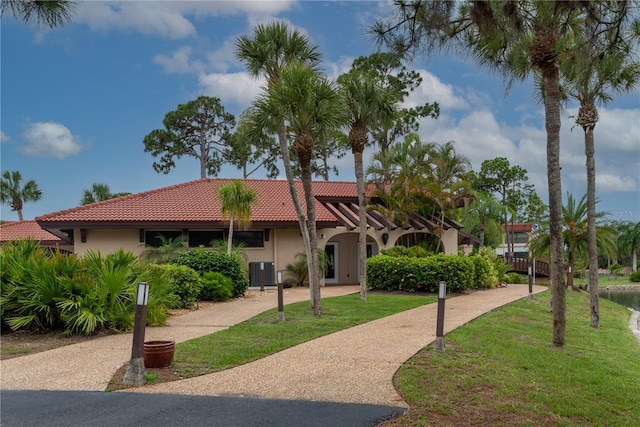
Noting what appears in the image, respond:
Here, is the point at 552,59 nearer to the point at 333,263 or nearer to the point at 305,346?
the point at 305,346

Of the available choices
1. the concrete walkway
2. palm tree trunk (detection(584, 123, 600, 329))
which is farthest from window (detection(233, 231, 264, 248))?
palm tree trunk (detection(584, 123, 600, 329))

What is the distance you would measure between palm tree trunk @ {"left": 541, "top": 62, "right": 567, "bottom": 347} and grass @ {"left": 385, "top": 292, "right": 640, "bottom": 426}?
3.82 ft

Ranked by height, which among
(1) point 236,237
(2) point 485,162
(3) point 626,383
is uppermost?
(2) point 485,162

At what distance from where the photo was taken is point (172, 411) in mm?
5773

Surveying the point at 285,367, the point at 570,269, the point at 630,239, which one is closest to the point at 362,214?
the point at 285,367

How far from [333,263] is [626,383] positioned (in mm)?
18272

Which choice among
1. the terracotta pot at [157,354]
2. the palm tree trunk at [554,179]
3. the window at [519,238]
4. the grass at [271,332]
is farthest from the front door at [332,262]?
the window at [519,238]

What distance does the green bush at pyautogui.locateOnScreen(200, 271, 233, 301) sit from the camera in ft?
55.1

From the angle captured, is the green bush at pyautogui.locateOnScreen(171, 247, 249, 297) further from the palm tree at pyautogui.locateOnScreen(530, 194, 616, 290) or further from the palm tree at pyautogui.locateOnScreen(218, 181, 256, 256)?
the palm tree at pyautogui.locateOnScreen(530, 194, 616, 290)

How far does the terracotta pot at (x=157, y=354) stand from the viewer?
753 cm

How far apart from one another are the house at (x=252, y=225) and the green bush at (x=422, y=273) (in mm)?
4357

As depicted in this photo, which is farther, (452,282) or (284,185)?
(284,185)

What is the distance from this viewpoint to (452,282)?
62.4ft

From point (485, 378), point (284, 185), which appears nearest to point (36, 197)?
point (284, 185)
